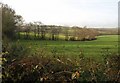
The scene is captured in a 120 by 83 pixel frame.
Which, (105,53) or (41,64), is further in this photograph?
(105,53)

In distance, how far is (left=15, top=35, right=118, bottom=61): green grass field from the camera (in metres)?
7.40

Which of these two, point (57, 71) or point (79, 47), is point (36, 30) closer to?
point (79, 47)

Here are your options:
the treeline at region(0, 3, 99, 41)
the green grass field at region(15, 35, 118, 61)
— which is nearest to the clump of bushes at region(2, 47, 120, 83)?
the green grass field at region(15, 35, 118, 61)

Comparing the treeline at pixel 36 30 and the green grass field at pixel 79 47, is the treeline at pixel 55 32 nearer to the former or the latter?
the treeline at pixel 36 30

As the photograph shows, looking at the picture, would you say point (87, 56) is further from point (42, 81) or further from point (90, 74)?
point (42, 81)

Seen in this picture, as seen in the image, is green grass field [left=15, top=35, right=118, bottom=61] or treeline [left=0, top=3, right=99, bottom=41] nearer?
green grass field [left=15, top=35, right=118, bottom=61]

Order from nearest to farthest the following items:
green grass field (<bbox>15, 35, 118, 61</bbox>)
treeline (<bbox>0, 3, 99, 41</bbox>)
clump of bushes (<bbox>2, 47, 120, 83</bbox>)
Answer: clump of bushes (<bbox>2, 47, 120, 83</bbox>) → green grass field (<bbox>15, 35, 118, 61</bbox>) → treeline (<bbox>0, 3, 99, 41</bbox>)

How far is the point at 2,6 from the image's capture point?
8.58 meters

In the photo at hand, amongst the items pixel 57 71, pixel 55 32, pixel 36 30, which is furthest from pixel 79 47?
pixel 57 71

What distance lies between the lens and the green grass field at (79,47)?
7.40 metres

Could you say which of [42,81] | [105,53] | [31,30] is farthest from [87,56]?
[31,30]

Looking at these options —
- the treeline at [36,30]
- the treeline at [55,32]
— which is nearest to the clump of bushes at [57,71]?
the treeline at [36,30]

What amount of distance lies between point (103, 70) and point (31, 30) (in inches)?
153

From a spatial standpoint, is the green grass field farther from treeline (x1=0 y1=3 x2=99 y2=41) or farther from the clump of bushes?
the clump of bushes
